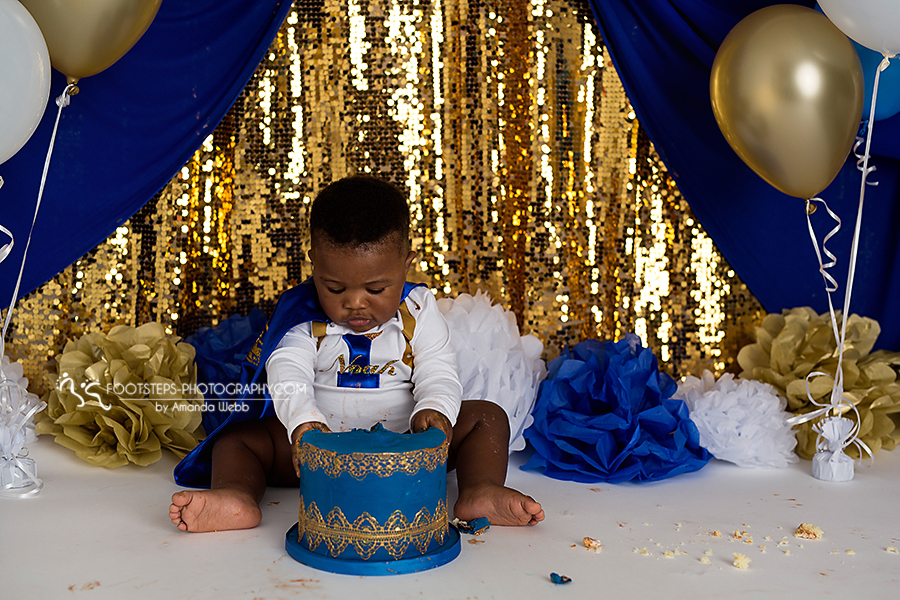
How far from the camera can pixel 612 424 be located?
1.77 m

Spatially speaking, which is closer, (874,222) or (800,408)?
(800,408)

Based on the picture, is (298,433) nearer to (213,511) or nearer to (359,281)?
(213,511)

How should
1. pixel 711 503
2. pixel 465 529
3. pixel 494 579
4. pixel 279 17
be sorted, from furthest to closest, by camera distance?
pixel 279 17 → pixel 711 503 → pixel 465 529 → pixel 494 579

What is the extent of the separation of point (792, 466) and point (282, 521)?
115cm

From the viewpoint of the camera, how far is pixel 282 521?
4.79 ft

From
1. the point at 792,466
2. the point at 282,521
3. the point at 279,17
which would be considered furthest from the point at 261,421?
the point at 792,466

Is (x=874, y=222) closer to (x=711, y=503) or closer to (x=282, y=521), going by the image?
(x=711, y=503)

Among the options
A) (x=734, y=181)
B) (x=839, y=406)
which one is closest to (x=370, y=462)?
(x=839, y=406)

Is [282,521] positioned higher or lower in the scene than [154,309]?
lower

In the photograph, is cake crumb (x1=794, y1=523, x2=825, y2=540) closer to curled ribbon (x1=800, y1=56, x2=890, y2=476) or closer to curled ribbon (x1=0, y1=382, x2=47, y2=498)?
curled ribbon (x1=800, y1=56, x2=890, y2=476)

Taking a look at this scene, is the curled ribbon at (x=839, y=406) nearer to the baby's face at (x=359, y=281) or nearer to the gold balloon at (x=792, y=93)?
the gold balloon at (x=792, y=93)

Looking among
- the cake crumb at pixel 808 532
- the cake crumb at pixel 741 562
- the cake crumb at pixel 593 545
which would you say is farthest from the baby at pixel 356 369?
the cake crumb at pixel 808 532

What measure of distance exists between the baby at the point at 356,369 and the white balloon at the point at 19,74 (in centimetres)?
54

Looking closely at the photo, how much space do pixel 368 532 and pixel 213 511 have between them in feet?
1.01
